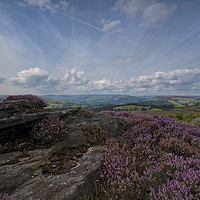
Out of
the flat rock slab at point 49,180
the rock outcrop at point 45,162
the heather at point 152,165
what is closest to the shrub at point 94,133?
the rock outcrop at point 45,162

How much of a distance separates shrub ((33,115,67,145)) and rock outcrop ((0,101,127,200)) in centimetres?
35

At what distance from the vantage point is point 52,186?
12.4 ft

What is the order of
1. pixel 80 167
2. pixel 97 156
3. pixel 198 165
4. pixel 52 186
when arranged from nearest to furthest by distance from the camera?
pixel 52 186 → pixel 198 165 → pixel 80 167 → pixel 97 156

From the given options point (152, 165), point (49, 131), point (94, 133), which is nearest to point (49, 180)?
point (152, 165)

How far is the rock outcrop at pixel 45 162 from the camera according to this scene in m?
3.74

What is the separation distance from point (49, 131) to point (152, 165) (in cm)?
546

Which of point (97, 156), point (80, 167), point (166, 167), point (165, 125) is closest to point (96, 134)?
point (97, 156)

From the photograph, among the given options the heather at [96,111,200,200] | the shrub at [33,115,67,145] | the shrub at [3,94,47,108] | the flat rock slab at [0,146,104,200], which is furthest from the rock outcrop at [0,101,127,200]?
the shrub at [3,94,47,108]

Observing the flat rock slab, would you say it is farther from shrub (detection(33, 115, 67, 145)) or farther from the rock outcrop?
shrub (detection(33, 115, 67, 145))

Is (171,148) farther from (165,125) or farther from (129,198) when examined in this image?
(129,198)

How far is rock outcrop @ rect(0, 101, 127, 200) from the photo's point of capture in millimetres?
3740

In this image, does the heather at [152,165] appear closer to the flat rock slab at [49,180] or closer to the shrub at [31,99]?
the flat rock slab at [49,180]

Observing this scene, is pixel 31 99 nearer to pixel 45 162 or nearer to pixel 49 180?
pixel 45 162

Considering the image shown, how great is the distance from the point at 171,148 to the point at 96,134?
3.80 meters
